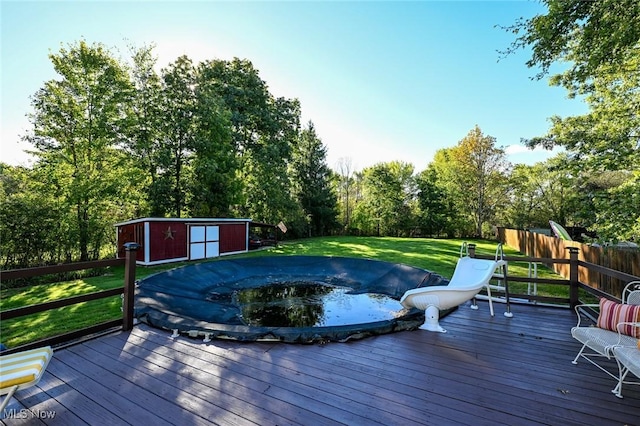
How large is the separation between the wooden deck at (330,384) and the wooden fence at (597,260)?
72.1 inches

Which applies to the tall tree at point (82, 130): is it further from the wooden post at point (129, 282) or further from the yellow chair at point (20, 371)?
the yellow chair at point (20, 371)

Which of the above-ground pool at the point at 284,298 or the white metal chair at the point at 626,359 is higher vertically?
the white metal chair at the point at 626,359

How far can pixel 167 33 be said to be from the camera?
7.73 m

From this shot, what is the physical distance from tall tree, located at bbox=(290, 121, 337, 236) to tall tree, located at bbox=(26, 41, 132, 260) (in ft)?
43.7

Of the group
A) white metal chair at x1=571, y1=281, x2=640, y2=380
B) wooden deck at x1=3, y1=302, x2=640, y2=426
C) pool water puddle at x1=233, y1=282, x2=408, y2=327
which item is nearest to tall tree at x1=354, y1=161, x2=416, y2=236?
pool water puddle at x1=233, y1=282, x2=408, y2=327

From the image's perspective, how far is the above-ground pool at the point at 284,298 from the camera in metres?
3.35

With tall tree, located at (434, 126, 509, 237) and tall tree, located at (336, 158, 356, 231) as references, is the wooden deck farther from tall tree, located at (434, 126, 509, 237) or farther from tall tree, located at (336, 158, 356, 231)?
tall tree, located at (336, 158, 356, 231)

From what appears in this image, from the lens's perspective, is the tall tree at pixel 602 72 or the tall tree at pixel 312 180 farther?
the tall tree at pixel 312 180

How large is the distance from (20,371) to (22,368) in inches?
1.8

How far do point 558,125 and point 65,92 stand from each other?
17.5m

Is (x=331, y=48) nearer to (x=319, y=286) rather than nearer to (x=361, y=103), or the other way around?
(x=361, y=103)

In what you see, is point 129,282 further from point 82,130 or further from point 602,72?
point 82,130

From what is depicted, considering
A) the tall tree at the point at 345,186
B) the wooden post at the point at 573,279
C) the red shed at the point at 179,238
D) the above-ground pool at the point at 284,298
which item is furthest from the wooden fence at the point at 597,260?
the tall tree at the point at 345,186

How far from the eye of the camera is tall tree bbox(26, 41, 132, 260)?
10.8 meters
